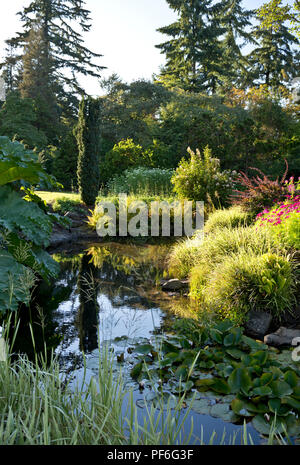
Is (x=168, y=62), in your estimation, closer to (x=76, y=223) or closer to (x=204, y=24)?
(x=204, y=24)

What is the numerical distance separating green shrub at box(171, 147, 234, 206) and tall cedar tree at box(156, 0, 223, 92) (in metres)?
13.9

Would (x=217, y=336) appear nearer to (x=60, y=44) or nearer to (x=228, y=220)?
(x=228, y=220)

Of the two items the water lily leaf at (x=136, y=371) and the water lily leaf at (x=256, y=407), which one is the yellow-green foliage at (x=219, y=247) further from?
the water lily leaf at (x=256, y=407)

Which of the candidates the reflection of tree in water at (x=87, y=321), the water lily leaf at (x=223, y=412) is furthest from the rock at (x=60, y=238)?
the water lily leaf at (x=223, y=412)

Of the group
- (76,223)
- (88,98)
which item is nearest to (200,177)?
(76,223)

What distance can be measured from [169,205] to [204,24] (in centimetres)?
1741

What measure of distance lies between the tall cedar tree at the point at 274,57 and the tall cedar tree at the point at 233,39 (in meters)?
0.61

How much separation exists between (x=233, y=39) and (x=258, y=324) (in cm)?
2416

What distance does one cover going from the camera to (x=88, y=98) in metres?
11.3

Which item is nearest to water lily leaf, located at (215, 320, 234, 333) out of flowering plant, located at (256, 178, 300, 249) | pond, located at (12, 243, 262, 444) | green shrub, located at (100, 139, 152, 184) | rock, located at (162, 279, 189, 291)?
pond, located at (12, 243, 262, 444)

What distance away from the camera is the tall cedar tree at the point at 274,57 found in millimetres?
22875

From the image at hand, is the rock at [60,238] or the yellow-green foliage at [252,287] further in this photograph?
the rock at [60,238]

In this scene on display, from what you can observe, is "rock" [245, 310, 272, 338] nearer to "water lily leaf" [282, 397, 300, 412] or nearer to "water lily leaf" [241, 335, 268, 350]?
"water lily leaf" [241, 335, 268, 350]

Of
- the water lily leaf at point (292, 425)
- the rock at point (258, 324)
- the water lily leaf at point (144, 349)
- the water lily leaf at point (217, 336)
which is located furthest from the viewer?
the rock at point (258, 324)
